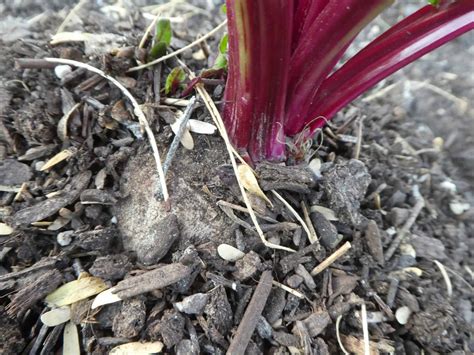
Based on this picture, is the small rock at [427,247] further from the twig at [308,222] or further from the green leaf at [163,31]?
the green leaf at [163,31]

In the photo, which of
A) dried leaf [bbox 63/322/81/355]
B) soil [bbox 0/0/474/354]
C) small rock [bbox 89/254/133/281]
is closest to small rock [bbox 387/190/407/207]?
soil [bbox 0/0/474/354]

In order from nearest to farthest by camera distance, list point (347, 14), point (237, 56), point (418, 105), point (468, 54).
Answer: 1. point (347, 14)
2. point (237, 56)
3. point (418, 105)
4. point (468, 54)

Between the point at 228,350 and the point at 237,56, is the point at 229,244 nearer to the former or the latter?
the point at 228,350

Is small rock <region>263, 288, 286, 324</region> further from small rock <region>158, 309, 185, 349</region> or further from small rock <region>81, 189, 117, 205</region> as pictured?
small rock <region>81, 189, 117, 205</region>

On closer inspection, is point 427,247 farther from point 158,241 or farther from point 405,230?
point 158,241

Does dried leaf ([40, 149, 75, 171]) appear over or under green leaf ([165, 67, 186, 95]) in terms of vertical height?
under

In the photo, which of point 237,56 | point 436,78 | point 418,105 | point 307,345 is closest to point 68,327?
point 307,345
